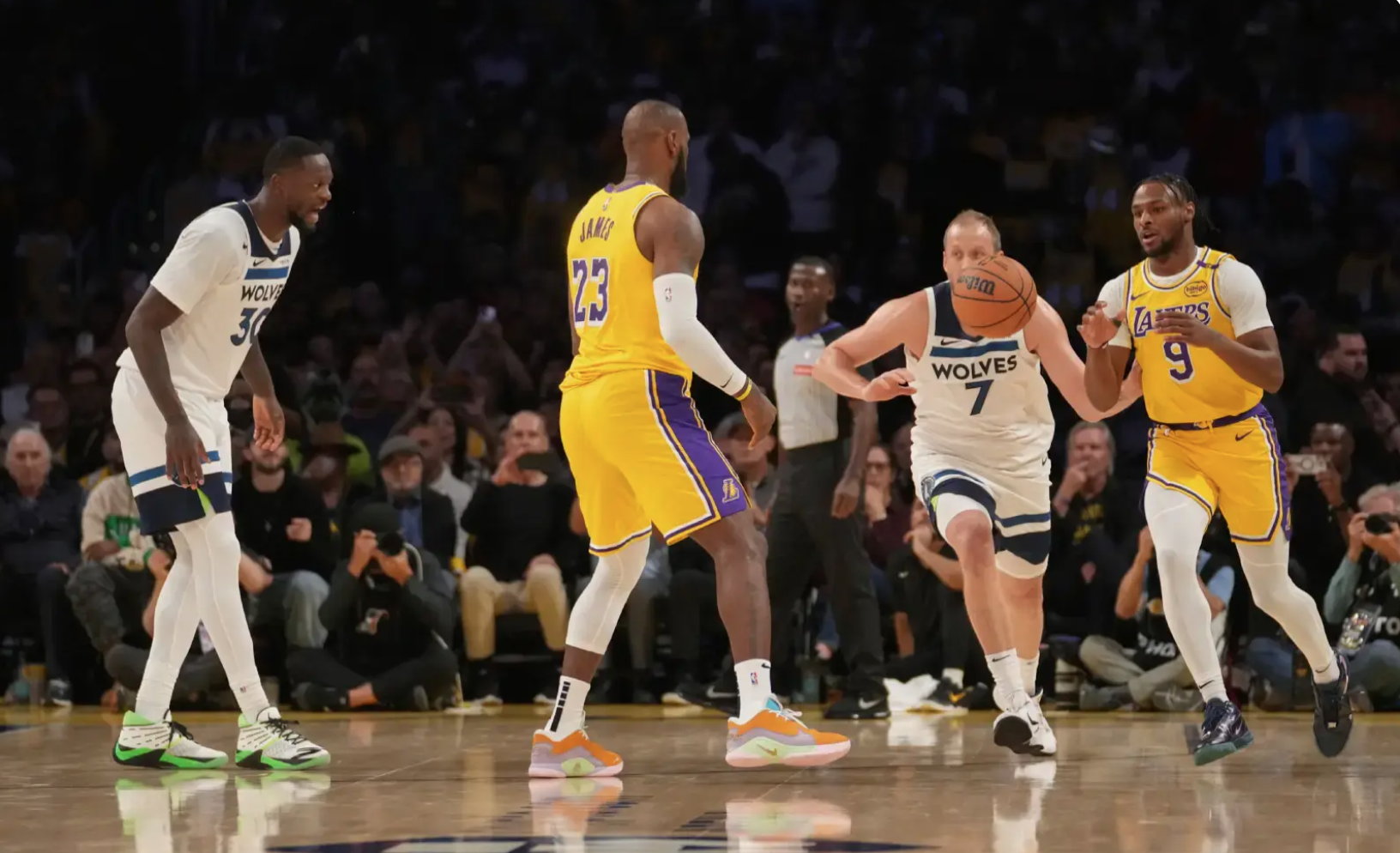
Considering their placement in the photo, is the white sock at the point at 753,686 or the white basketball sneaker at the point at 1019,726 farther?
the white basketball sneaker at the point at 1019,726

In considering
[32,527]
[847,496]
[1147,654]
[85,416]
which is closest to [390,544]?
[847,496]

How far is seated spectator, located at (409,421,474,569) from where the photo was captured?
9742mm

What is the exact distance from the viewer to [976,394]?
20.8ft

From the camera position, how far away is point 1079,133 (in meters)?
11.7

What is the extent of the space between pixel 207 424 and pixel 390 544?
2792 millimetres

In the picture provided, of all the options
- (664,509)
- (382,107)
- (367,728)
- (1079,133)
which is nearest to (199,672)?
(367,728)

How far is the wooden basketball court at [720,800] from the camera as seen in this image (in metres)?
4.39

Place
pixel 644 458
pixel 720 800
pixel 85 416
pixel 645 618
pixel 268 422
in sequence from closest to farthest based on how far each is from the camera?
1. pixel 720 800
2. pixel 644 458
3. pixel 268 422
4. pixel 645 618
5. pixel 85 416

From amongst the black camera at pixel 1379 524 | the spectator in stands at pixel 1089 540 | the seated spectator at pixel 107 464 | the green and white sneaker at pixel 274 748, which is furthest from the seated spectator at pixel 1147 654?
the seated spectator at pixel 107 464

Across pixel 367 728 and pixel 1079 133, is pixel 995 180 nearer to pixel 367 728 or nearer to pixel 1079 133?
pixel 1079 133

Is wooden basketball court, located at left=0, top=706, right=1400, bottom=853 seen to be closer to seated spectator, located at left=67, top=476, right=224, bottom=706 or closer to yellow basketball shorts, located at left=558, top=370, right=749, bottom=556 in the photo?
yellow basketball shorts, located at left=558, top=370, right=749, bottom=556

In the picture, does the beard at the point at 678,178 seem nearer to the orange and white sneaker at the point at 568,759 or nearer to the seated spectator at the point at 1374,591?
the orange and white sneaker at the point at 568,759

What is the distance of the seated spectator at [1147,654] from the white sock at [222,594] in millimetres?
4315

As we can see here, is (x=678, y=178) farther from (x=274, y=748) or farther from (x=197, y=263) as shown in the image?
(x=274, y=748)
